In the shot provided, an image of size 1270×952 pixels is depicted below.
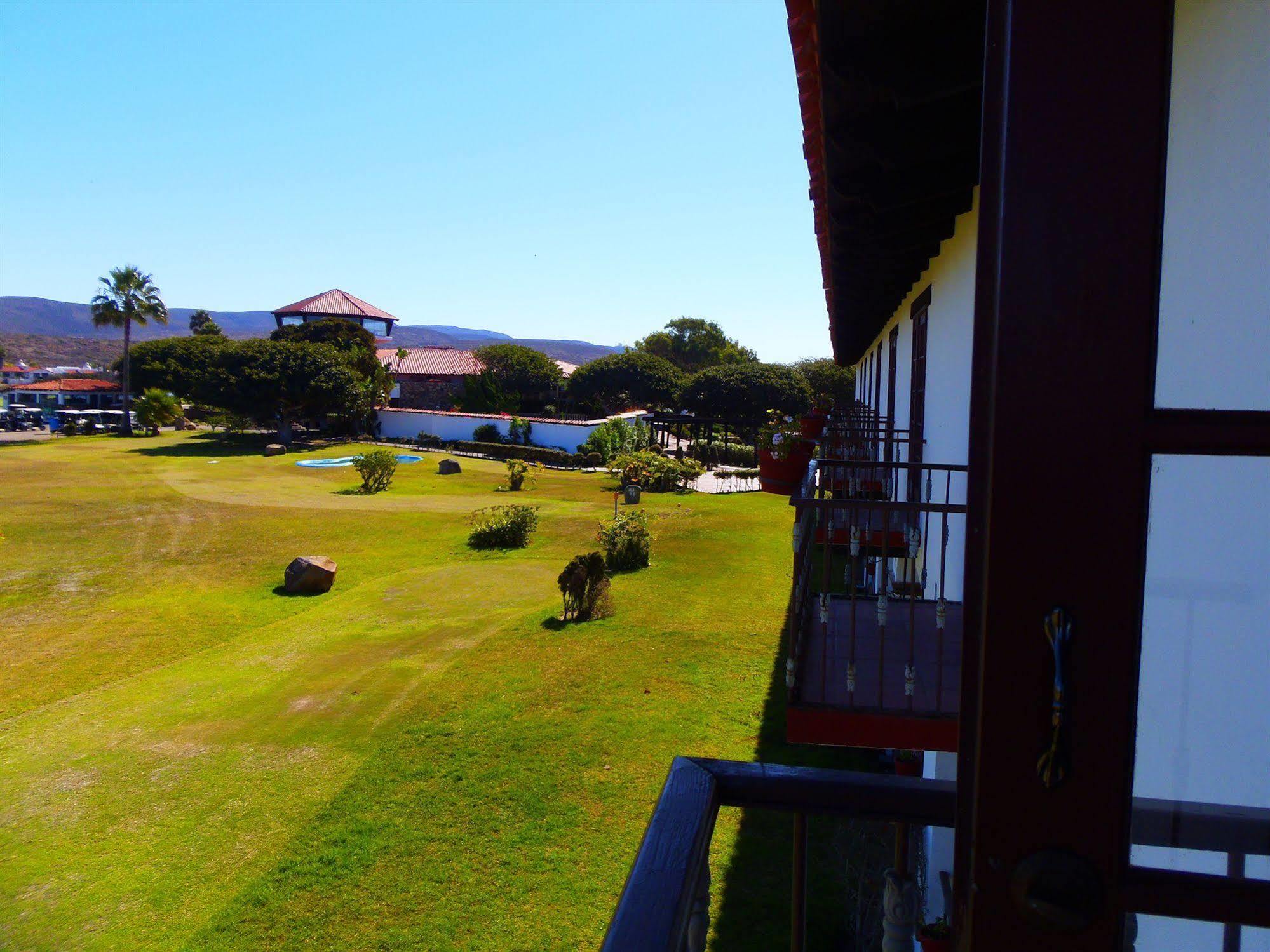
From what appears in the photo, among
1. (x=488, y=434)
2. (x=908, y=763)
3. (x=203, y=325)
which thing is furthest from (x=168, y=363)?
(x=908, y=763)

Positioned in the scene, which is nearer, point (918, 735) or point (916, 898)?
point (916, 898)

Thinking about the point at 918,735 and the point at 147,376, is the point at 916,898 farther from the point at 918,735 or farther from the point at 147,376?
the point at 147,376

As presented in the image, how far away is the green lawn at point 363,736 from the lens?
6.24 m

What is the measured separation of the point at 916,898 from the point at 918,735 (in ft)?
7.86

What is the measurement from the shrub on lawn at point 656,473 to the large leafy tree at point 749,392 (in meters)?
12.4

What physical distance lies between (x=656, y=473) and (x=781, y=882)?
20.6 m

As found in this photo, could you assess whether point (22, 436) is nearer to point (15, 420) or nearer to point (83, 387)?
point (15, 420)

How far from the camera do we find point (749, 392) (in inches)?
1571

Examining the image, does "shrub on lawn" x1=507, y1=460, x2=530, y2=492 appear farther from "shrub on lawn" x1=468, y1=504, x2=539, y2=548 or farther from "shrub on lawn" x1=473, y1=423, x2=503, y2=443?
"shrub on lawn" x1=473, y1=423, x2=503, y2=443

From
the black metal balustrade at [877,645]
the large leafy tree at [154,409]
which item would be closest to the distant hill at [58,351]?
the large leafy tree at [154,409]

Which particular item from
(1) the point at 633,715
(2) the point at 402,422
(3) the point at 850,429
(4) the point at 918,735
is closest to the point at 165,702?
(1) the point at 633,715

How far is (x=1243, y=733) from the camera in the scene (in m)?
1.68

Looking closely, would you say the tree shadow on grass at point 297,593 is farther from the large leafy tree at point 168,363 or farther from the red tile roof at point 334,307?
the red tile roof at point 334,307

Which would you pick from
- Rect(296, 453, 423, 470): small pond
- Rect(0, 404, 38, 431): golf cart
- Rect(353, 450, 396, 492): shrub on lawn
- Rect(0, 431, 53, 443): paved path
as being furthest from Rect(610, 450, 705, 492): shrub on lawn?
Rect(0, 404, 38, 431): golf cart
